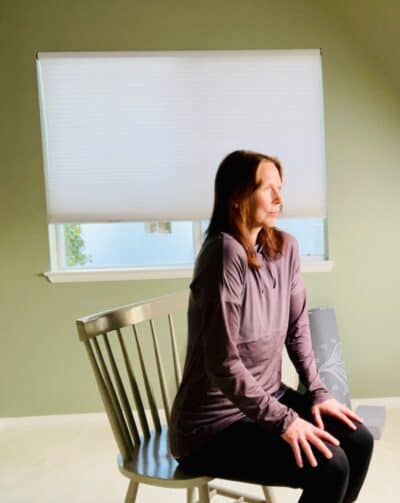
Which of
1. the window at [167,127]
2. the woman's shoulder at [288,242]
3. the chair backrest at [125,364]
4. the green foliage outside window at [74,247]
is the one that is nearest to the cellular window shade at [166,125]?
the window at [167,127]

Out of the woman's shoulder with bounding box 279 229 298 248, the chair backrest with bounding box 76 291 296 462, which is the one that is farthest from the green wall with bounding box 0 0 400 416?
the woman's shoulder with bounding box 279 229 298 248

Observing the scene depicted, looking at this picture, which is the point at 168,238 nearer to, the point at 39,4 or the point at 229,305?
the point at 39,4

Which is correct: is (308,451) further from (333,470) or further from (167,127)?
(167,127)

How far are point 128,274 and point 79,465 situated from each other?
0.96 m

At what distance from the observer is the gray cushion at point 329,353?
2.45m

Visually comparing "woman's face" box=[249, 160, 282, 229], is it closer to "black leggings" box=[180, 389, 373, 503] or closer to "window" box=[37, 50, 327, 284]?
"black leggings" box=[180, 389, 373, 503]

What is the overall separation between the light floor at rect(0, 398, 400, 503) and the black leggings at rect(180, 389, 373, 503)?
0.84 meters

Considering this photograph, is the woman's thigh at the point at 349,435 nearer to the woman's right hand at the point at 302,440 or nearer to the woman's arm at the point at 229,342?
the woman's right hand at the point at 302,440

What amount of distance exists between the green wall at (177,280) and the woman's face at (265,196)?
1.45 metres

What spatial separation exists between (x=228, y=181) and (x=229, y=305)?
0.32 meters

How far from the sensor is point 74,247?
2.76m

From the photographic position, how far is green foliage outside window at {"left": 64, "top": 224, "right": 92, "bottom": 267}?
2.76 m

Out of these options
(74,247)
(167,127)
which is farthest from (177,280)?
(167,127)

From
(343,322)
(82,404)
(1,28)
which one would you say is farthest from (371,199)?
(1,28)
